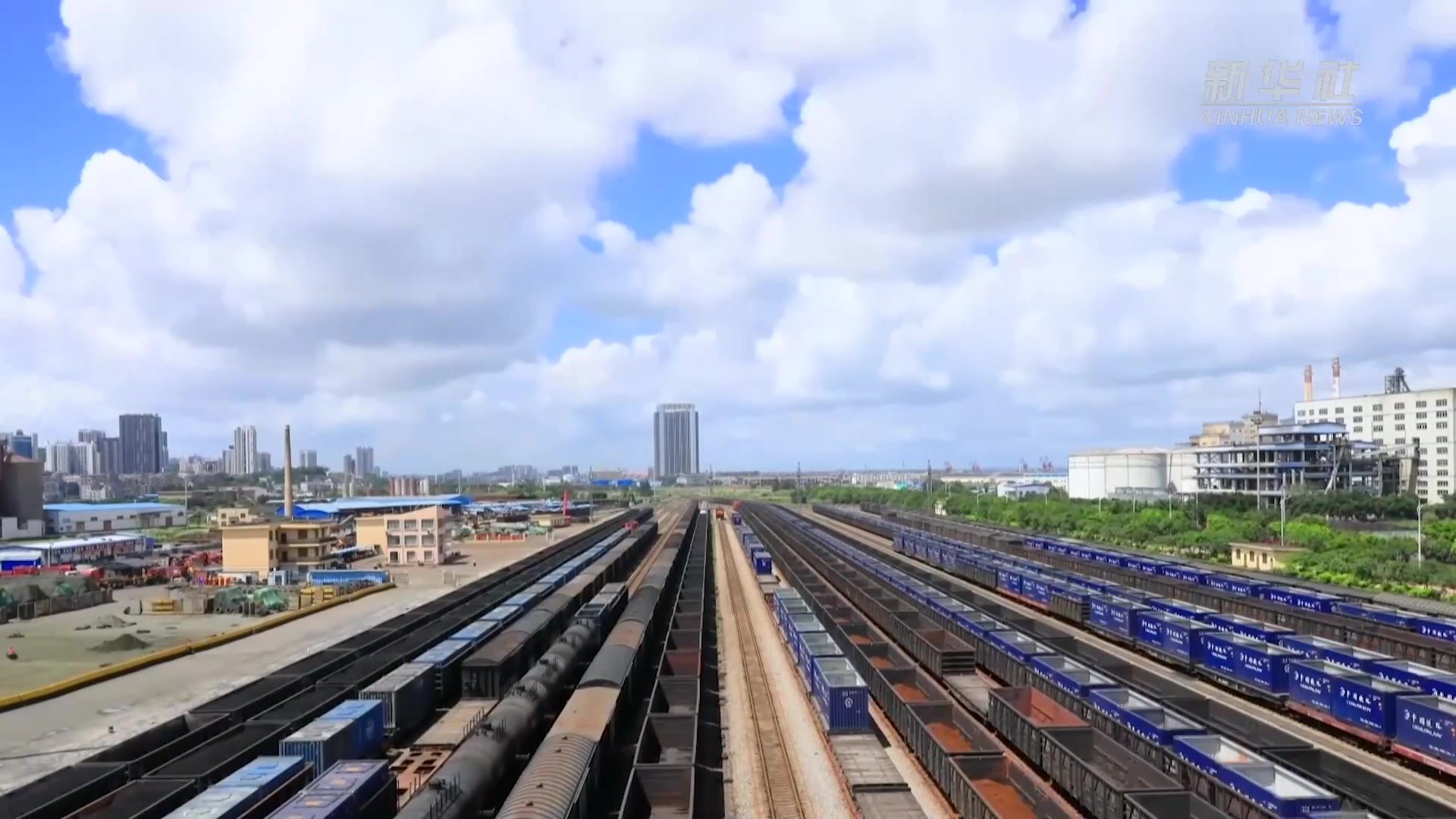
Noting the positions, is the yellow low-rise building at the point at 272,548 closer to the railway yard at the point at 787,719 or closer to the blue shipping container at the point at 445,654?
the railway yard at the point at 787,719

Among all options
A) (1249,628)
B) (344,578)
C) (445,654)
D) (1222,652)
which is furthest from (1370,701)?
(344,578)

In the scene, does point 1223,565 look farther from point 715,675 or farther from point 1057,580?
point 715,675

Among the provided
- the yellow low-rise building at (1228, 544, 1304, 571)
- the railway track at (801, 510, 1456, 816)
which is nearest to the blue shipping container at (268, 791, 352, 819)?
the railway track at (801, 510, 1456, 816)

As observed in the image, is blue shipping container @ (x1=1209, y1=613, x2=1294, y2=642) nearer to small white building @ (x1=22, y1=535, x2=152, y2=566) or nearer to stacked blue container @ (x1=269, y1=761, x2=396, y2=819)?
stacked blue container @ (x1=269, y1=761, x2=396, y2=819)

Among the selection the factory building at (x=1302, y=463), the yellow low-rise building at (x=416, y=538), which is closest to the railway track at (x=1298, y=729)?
the yellow low-rise building at (x=416, y=538)

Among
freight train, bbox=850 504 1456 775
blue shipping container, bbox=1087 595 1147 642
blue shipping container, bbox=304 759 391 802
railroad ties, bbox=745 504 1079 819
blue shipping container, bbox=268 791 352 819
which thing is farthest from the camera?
blue shipping container, bbox=1087 595 1147 642
